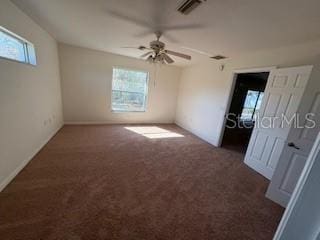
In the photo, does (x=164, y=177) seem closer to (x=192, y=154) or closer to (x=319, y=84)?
(x=192, y=154)

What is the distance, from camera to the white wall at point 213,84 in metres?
2.44

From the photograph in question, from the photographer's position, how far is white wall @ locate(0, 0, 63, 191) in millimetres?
1941

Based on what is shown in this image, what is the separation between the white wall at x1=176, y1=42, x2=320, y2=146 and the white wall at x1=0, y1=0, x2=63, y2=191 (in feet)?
13.1

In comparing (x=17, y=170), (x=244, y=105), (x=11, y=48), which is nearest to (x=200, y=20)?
(x=11, y=48)

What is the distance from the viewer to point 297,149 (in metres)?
1.97

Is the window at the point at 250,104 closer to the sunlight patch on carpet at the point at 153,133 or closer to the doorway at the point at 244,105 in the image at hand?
the doorway at the point at 244,105

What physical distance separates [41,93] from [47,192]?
2.07m

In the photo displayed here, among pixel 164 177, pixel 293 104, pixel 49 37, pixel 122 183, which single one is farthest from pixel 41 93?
pixel 293 104

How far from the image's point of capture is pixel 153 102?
567cm

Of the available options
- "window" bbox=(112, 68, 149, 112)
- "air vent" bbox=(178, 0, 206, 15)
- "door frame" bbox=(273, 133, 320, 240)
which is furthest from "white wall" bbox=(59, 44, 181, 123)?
"door frame" bbox=(273, 133, 320, 240)

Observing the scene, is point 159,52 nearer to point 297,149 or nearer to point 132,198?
point 132,198

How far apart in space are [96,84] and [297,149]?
195 inches

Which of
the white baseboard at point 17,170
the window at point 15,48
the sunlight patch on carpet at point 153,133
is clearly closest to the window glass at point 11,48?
the window at point 15,48

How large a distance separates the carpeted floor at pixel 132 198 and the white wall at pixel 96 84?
5.49ft
